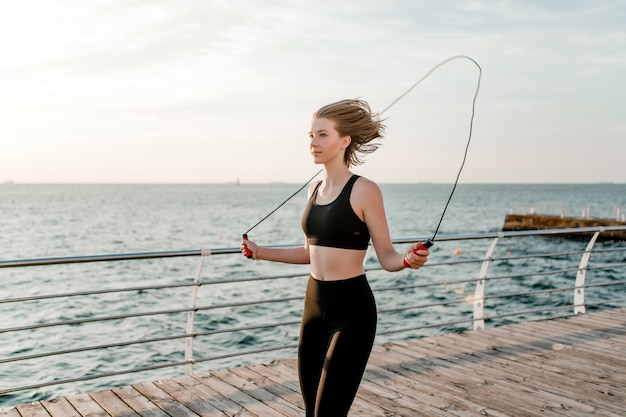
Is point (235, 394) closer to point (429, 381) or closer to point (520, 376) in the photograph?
point (429, 381)

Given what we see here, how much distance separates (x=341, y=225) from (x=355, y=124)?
454 mm

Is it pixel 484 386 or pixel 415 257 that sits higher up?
pixel 415 257

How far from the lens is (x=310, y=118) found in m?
2.63

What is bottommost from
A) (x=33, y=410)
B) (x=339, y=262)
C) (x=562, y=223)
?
(x=562, y=223)

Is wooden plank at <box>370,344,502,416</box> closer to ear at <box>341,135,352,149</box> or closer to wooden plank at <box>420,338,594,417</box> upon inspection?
wooden plank at <box>420,338,594,417</box>

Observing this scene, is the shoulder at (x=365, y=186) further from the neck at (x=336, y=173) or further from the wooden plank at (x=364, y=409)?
the wooden plank at (x=364, y=409)

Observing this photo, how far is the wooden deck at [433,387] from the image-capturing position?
375 centimetres

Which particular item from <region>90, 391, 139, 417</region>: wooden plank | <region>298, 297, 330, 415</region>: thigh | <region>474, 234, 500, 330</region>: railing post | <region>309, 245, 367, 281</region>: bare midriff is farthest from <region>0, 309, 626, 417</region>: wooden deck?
<region>309, 245, 367, 281</region>: bare midriff

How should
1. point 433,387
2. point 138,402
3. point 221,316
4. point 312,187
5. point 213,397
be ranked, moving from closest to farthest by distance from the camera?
1. point 312,187
2. point 138,402
3. point 213,397
4. point 433,387
5. point 221,316

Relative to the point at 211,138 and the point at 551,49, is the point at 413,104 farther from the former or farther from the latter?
the point at 211,138

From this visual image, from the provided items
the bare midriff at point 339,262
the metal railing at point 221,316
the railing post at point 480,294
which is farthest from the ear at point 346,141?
the railing post at point 480,294

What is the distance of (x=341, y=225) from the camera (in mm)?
2436

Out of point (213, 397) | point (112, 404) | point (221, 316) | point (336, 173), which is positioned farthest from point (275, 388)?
point (221, 316)

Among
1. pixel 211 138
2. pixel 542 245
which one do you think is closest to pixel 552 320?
pixel 542 245
